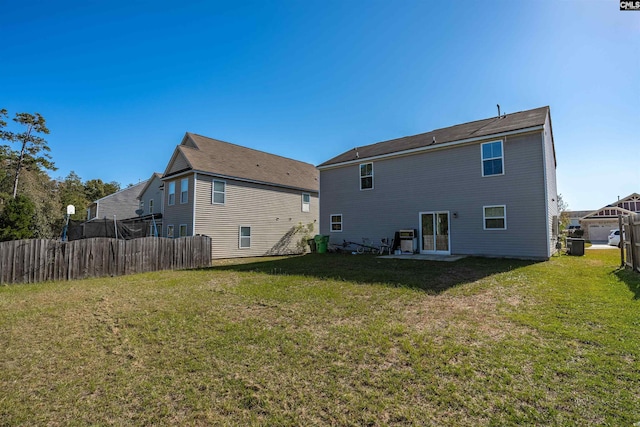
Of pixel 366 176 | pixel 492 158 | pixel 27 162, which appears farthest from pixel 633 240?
pixel 27 162

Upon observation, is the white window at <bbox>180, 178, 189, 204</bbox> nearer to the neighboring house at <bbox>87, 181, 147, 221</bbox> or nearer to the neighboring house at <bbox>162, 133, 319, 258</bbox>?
the neighboring house at <bbox>162, 133, 319, 258</bbox>

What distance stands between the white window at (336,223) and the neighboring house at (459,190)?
0.24 feet

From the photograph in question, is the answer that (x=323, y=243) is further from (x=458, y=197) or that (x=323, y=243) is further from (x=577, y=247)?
(x=577, y=247)

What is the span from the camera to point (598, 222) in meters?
31.8

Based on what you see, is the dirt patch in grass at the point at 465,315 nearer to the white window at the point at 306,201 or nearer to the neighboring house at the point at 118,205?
the white window at the point at 306,201

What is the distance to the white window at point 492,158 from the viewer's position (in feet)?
39.2

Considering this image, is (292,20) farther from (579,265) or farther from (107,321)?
(579,265)

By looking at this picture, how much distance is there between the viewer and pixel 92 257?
980 cm

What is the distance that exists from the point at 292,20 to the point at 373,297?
1013cm

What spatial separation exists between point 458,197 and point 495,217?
5.50 ft

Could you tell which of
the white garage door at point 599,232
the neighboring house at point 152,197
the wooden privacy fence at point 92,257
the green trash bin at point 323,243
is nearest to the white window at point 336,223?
the green trash bin at point 323,243

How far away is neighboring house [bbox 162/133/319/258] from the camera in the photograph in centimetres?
1616

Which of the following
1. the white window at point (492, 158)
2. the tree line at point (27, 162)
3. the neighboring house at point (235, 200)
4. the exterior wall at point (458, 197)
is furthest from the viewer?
the tree line at point (27, 162)

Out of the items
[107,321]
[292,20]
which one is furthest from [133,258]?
[292,20]
